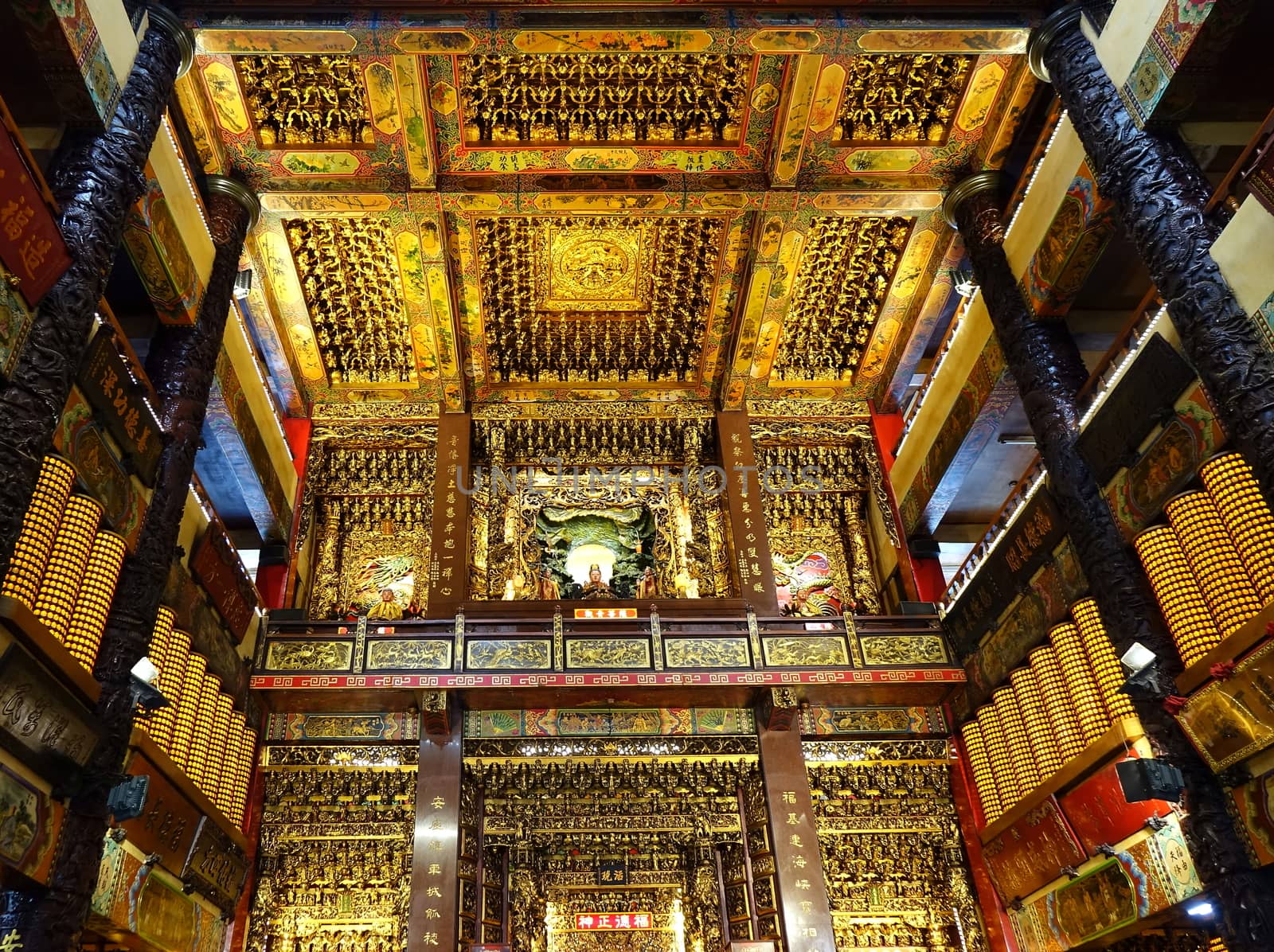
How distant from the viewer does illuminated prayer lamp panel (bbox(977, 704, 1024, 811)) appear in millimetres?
7954

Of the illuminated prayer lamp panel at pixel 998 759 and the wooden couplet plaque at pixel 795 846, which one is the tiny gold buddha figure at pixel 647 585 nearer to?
the wooden couplet plaque at pixel 795 846

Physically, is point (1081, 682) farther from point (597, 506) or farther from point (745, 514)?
point (597, 506)

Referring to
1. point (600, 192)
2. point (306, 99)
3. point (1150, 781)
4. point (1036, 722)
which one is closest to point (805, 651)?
point (1036, 722)

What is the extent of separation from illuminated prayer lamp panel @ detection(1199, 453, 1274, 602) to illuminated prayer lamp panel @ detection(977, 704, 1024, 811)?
3515 mm

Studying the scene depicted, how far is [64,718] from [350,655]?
395 cm

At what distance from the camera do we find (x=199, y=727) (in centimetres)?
733

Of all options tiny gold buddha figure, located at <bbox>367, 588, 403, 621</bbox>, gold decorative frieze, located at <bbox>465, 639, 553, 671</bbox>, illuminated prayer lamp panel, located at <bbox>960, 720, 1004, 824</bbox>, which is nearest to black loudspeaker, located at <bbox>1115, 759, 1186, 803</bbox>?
illuminated prayer lamp panel, located at <bbox>960, 720, 1004, 824</bbox>

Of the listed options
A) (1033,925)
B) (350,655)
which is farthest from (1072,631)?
(350,655)

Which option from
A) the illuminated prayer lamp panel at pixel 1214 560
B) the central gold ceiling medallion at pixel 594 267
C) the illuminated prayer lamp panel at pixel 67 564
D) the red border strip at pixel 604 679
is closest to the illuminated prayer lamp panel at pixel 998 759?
the red border strip at pixel 604 679

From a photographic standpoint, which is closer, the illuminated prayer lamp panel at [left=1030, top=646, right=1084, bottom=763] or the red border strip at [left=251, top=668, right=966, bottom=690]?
the illuminated prayer lamp panel at [left=1030, top=646, right=1084, bottom=763]

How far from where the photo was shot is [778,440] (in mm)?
11109

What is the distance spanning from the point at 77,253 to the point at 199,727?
161 inches

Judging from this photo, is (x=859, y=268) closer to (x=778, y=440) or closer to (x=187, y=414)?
(x=778, y=440)

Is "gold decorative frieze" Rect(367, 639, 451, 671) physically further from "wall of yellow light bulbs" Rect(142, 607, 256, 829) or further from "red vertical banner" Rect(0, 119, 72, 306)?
"red vertical banner" Rect(0, 119, 72, 306)
